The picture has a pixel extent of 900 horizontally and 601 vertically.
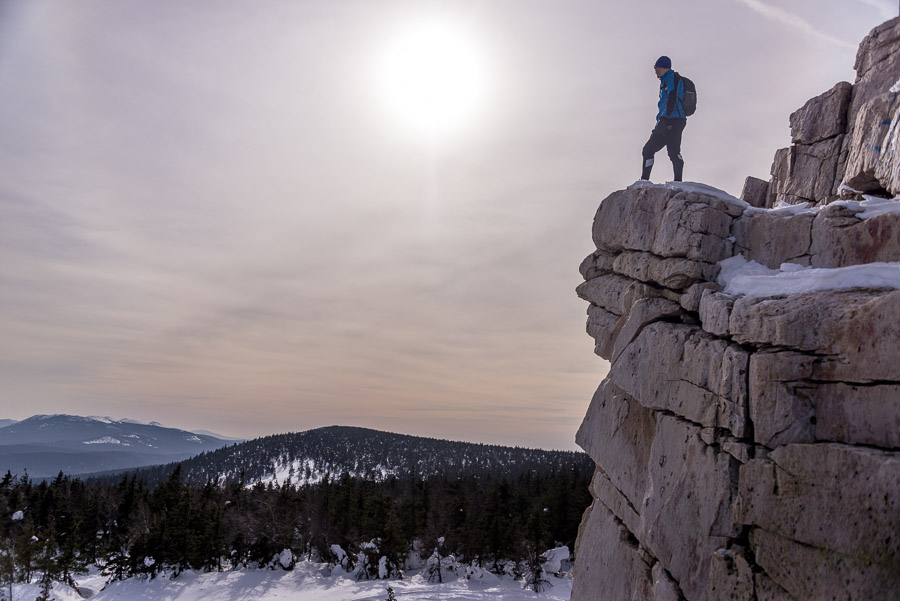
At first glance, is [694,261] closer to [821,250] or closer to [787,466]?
[821,250]

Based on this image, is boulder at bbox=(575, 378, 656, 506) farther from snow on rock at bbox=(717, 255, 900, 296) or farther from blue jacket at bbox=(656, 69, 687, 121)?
blue jacket at bbox=(656, 69, 687, 121)

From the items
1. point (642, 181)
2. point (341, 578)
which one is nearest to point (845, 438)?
point (642, 181)

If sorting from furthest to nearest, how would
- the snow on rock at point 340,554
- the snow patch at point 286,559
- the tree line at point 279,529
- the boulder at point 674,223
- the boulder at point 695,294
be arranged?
1. the snow patch at point 286,559
2. the snow on rock at point 340,554
3. the tree line at point 279,529
4. the boulder at point 674,223
5. the boulder at point 695,294

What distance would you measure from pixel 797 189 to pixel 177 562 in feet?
242

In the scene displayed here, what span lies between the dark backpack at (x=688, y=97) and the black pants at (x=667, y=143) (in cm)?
38

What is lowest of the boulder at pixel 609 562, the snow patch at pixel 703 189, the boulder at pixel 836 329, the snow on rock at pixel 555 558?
the snow on rock at pixel 555 558

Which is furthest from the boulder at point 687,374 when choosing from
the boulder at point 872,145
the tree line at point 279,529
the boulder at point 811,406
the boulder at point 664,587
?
the tree line at point 279,529

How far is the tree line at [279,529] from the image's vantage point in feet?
205

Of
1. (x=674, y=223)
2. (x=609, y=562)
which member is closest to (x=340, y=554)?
(x=609, y=562)

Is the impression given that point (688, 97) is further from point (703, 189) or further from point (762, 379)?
point (762, 379)

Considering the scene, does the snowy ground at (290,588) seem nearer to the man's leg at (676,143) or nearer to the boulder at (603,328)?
the boulder at (603,328)

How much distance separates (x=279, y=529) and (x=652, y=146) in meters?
69.7

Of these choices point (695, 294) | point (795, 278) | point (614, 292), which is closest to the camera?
point (795, 278)

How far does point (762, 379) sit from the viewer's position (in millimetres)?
11328
